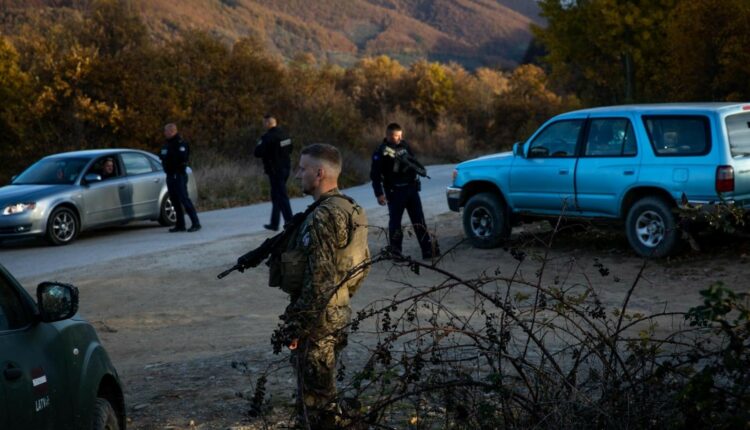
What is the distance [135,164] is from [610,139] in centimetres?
880

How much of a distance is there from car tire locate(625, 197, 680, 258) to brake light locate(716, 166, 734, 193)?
77cm


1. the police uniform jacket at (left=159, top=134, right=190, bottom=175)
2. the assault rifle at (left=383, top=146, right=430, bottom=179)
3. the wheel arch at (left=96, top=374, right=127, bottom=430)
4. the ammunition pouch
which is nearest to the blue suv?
the assault rifle at (left=383, top=146, right=430, bottom=179)

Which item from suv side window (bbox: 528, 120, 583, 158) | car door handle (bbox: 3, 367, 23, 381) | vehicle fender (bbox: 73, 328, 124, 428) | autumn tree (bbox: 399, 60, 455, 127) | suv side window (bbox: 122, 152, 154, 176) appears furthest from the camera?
autumn tree (bbox: 399, 60, 455, 127)

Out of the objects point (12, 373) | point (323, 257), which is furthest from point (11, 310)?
point (323, 257)

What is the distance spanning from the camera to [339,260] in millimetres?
5254

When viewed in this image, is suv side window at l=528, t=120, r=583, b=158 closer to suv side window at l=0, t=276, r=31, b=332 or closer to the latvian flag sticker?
suv side window at l=0, t=276, r=31, b=332

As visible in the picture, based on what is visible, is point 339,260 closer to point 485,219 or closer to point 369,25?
point 485,219

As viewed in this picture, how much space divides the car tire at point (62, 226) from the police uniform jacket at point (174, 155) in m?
1.65

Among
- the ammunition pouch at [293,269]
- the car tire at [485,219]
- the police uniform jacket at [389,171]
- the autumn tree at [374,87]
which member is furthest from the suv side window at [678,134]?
the autumn tree at [374,87]

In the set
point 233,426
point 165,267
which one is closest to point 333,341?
point 233,426

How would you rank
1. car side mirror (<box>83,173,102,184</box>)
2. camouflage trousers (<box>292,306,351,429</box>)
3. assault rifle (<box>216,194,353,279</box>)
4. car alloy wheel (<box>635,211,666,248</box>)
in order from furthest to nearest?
1. car side mirror (<box>83,173,102,184</box>)
2. car alloy wheel (<box>635,211,666,248</box>)
3. assault rifle (<box>216,194,353,279</box>)
4. camouflage trousers (<box>292,306,351,429</box>)

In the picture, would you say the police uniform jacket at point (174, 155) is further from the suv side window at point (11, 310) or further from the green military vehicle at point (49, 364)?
the suv side window at point (11, 310)

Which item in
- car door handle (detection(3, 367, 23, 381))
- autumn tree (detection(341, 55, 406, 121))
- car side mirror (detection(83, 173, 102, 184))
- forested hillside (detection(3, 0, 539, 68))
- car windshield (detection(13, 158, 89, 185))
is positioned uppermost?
forested hillside (detection(3, 0, 539, 68))

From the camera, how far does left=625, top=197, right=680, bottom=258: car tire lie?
12.2 meters
